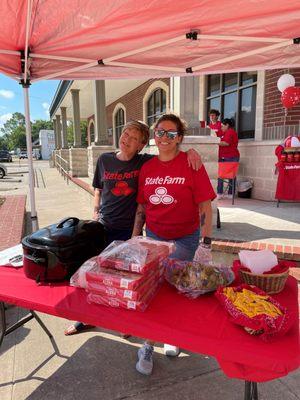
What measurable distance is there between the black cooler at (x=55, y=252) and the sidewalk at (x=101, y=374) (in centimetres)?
94

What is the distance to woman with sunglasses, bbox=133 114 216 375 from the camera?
7.25 ft

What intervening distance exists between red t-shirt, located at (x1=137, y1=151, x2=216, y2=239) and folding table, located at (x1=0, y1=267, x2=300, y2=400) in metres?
0.56

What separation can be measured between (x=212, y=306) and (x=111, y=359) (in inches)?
55.3

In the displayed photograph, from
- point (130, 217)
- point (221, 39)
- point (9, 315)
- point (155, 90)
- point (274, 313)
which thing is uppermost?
point (155, 90)

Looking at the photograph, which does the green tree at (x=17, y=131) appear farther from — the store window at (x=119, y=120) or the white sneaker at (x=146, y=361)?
the white sneaker at (x=146, y=361)

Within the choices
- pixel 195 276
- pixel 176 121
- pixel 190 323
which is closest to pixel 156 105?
pixel 176 121

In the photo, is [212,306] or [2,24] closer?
[212,306]

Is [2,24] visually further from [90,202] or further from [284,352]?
[90,202]

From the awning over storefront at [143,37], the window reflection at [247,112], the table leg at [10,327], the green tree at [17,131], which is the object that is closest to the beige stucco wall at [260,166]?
the window reflection at [247,112]

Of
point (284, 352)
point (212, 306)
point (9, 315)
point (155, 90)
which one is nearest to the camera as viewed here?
point (284, 352)

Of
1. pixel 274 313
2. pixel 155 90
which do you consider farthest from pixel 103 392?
pixel 155 90

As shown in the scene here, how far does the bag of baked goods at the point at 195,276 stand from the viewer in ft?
5.65

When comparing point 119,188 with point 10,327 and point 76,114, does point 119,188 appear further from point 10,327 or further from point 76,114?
point 76,114

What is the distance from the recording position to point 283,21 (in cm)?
229
